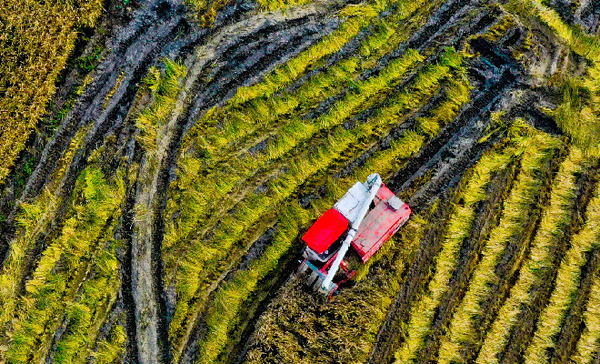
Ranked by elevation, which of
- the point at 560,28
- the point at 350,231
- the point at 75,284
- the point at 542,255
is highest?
the point at 560,28

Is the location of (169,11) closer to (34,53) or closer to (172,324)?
(34,53)

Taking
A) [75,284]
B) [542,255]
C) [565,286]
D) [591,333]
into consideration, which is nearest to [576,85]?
[542,255]

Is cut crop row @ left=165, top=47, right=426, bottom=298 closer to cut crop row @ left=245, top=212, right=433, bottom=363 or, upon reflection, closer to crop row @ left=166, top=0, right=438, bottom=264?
crop row @ left=166, top=0, right=438, bottom=264

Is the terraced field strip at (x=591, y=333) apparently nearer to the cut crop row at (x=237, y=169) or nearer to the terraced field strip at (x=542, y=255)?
the terraced field strip at (x=542, y=255)

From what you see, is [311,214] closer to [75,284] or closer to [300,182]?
[300,182]

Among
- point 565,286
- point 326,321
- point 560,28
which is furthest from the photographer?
point 560,28

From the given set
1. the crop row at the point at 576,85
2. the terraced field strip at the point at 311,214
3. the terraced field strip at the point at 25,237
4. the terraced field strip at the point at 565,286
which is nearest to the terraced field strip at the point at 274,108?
the terraced field strip at the point at 311,214

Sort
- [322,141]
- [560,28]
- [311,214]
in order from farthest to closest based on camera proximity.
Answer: [560,28] → [322,141] → [311,214]
